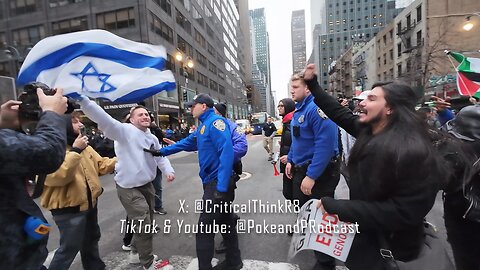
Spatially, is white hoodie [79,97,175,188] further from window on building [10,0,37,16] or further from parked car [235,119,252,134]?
window on building [10,0,37,16]

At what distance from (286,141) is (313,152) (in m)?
1.91

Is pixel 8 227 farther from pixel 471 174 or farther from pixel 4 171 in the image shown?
pixel 471 174

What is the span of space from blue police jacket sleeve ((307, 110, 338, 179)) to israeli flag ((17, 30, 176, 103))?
5.99 feet

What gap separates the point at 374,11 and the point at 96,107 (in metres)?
143

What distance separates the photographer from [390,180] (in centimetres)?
Answer: 159

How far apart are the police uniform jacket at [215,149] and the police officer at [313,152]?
36.2 inches

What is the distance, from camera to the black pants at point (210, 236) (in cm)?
295

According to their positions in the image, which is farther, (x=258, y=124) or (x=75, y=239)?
(x=258, y=124)

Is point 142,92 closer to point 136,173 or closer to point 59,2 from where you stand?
point 136,173

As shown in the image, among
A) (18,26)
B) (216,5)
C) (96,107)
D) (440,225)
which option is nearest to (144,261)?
(96,107)

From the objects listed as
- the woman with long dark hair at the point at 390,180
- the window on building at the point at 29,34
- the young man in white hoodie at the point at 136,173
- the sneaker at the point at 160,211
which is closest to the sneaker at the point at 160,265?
the young man in white hoodie at the point at 136,173

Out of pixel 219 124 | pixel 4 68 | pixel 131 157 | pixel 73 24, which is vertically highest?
pixel 73 24

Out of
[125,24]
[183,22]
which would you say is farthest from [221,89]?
[125,24]

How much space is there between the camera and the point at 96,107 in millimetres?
2785
